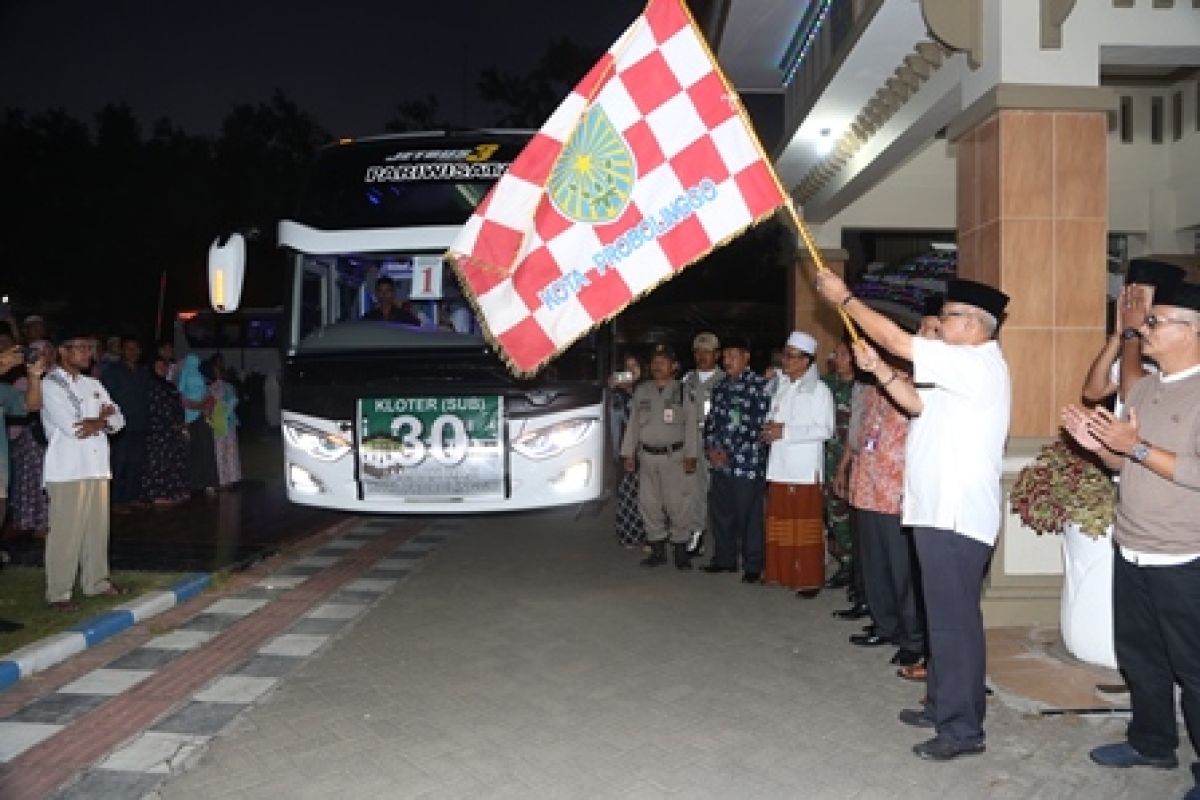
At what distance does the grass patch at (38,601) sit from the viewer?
6.29 metres

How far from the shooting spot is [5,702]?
532 centimetres

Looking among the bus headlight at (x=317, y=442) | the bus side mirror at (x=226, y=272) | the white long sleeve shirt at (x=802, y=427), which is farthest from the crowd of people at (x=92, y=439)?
the white long sleeve shirt at (x=802, y=427)

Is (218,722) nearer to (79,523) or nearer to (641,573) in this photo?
(79,523)

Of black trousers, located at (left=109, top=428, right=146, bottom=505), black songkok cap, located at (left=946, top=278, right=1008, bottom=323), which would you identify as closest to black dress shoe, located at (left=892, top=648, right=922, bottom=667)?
black songkok cap, located at (left=946, top=278, right=1008, bottom=323)

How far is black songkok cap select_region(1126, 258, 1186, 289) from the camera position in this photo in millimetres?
4113

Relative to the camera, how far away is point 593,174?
4.66 meters

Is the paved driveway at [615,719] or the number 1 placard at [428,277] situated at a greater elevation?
the number 1 placard at [428,277]

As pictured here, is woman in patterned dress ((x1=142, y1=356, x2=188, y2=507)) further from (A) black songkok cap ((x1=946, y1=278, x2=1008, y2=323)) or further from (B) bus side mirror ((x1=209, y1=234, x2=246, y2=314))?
(A) black songkok cap ((x1=946, y1=278, x2=1008, y2=323))

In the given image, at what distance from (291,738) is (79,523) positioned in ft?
10.2

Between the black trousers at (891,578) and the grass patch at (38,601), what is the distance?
5.06 meters

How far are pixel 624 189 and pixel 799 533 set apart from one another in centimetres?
383

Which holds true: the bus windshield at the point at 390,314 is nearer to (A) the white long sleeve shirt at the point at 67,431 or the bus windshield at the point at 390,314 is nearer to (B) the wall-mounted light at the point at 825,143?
(A) the white long sleeve shirt at the point at 67,431

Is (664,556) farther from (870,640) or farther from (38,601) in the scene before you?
(38,601)

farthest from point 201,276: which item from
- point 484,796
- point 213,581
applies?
point 484,796
